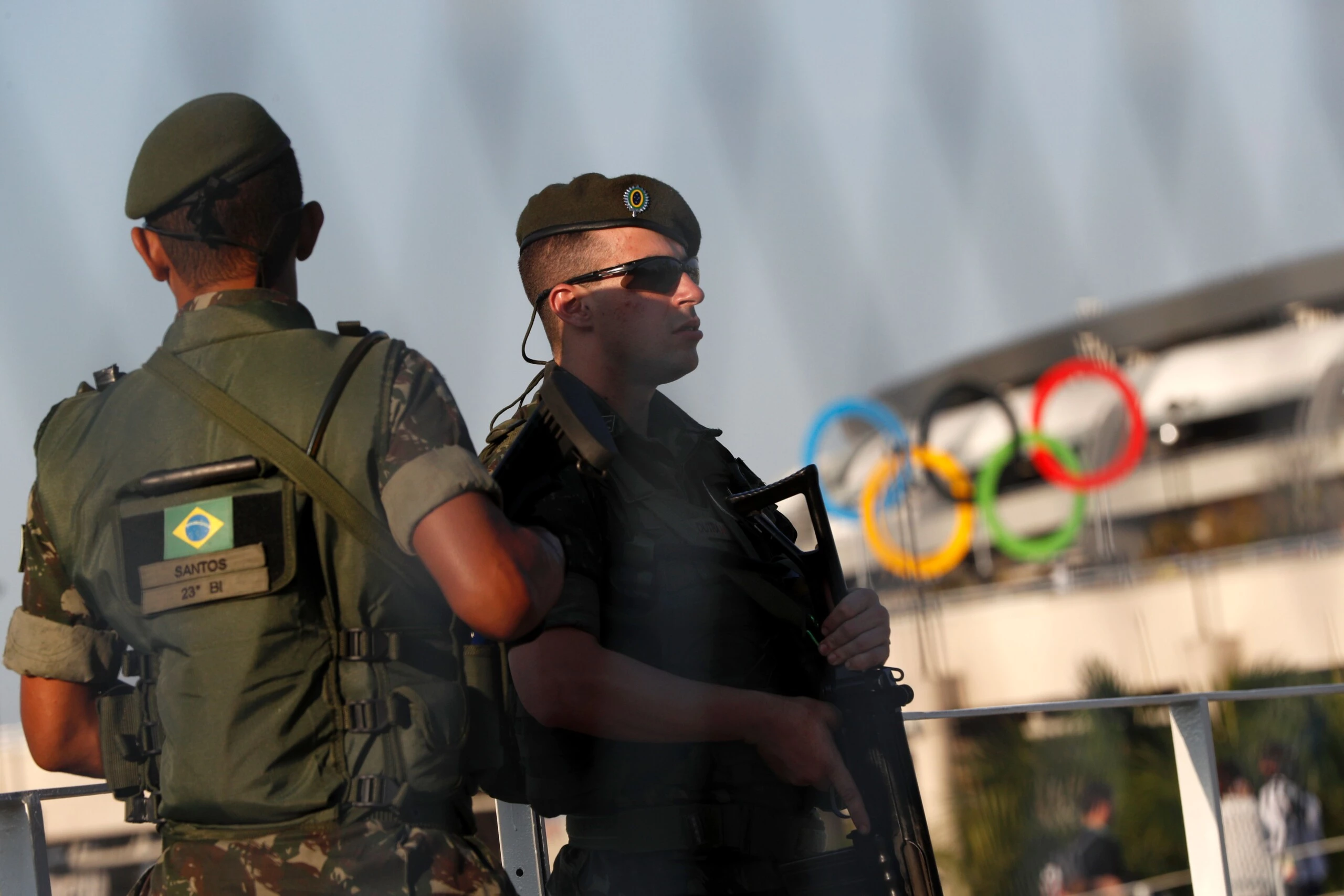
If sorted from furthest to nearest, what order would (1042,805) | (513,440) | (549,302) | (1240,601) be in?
(1240,601) → (1042,805) → (549,302) → (513,440)

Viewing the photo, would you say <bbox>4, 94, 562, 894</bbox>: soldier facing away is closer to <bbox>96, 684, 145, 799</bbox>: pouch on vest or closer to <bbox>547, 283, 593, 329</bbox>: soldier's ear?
<bbox>96, 684, 145, 799</bbox>: pouch on vest

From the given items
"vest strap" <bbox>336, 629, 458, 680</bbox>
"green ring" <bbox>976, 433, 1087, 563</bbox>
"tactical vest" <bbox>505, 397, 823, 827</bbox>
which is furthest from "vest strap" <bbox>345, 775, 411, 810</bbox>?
"green ring" <bbox>976, 433, 1087, 563</bbox>

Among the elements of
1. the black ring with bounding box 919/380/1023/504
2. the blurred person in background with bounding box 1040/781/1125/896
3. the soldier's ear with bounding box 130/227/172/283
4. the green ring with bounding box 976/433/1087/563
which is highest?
the green ring with bounding box 976/433/1087/563

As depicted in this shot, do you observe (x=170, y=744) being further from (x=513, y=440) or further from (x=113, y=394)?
(x=513, y=440)

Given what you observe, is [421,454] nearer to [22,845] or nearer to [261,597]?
[261,597]

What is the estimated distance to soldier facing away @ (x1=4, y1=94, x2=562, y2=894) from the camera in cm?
122

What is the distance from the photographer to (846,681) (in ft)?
5.50

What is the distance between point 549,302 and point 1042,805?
10.6m

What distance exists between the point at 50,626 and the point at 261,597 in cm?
26

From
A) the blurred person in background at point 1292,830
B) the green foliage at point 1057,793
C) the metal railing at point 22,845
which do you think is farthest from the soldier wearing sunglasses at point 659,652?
the green foliage at point 1057,793

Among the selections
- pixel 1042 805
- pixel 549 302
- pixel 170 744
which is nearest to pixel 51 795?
pixel 170 744

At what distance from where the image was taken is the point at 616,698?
1520mm

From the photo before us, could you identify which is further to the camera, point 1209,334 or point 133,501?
point 1209,334

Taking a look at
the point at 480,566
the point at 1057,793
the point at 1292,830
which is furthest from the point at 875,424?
the point at 1057,793
